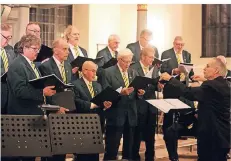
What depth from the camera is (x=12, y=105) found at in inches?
179

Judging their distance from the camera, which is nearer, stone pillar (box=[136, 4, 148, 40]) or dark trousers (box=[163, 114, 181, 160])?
dark trousers (box=[163, 114, 181, 160])

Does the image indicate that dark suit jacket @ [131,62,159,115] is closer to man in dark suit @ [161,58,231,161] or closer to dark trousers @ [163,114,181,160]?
dark trousers @ [163,114,181,160]

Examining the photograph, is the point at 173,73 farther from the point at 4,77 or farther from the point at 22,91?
the point at 22,91

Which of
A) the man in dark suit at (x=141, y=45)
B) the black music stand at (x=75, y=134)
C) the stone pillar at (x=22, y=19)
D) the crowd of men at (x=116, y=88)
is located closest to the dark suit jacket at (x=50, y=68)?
the crowd of men at (x=116, y=88)

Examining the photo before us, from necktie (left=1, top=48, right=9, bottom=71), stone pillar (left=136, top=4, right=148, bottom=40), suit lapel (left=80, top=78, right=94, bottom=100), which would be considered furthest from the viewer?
stone pillar (left=136, top=4, right=148, bottom=40)

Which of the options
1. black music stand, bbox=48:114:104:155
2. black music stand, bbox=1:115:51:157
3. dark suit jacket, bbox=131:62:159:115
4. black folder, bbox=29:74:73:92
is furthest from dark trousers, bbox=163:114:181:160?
black music stand, bbox=1:115:51:157

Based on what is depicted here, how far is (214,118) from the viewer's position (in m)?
4.89

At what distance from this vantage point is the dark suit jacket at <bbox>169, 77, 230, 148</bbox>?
487cm

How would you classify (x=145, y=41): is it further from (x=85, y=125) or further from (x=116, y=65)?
(x=85, y=125)

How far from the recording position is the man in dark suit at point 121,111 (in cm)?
546

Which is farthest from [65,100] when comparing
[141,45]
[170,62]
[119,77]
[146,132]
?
[170,62]

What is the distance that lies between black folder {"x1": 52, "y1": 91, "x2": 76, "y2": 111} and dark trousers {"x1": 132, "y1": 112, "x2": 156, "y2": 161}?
1.11m

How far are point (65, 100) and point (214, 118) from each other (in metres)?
1.43

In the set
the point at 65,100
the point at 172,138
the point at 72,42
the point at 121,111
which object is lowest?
the point at 172,138
